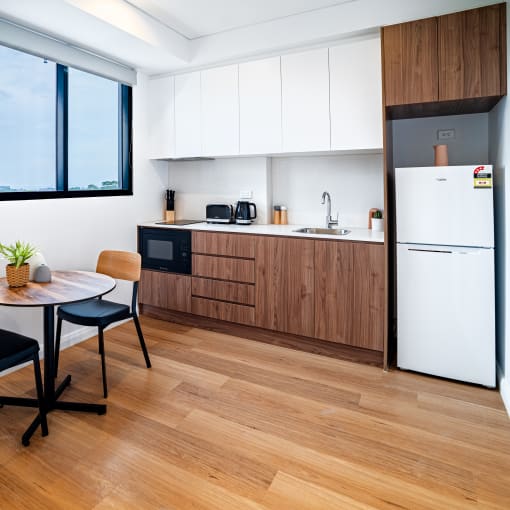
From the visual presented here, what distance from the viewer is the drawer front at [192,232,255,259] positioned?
327cm

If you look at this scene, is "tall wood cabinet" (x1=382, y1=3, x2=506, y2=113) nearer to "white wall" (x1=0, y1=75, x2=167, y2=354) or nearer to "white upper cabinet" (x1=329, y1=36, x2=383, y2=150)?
"white upper cabinet" (x1=329, y1=36, x2=383, y2=150)

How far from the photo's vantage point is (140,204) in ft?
12.8

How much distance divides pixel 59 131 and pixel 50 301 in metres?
1.77

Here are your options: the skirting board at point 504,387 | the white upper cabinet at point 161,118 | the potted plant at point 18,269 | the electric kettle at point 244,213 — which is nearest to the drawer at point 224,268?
the electric kettle at point 244,213

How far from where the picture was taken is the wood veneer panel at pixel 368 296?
9.01ft

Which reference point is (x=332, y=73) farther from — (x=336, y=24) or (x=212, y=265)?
(x=212, y=265)

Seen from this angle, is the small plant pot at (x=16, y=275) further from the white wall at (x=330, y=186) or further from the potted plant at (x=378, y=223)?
the potted plant at (x=378, y=223)

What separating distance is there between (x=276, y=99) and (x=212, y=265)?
1493 mm

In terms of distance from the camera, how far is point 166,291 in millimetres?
3742

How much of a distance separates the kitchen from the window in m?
0.14

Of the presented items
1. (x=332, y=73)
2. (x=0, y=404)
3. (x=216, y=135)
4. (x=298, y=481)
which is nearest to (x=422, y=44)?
(x=332, y=73)

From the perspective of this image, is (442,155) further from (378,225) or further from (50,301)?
(50,301)

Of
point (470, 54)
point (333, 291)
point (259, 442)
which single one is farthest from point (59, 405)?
point (470, 54)

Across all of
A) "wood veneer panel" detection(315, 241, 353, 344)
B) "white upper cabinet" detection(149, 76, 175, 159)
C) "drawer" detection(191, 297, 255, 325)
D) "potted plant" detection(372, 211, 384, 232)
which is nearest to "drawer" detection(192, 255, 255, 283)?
"drawer" detection(191, 297, 255, 325)
